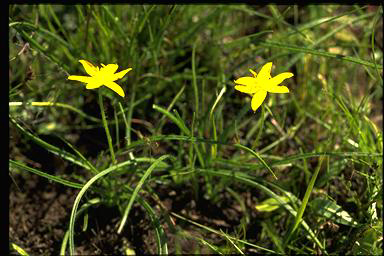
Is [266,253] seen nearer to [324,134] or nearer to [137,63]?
[324,134]

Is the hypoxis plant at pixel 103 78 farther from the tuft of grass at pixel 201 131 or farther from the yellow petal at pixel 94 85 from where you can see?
the tuft of grass at pixel 201 131

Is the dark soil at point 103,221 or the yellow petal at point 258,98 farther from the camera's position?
the dark soil at point 103,221

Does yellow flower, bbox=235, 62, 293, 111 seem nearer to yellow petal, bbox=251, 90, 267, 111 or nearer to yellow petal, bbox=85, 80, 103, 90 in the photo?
yellow petal, bbox=251, 90, 267, 111

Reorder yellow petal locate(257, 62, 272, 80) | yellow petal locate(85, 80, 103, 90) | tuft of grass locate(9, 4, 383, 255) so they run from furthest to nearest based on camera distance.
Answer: tuft of grass locate(9, 4, 383, 255)
yellow petal locate(257, 62, 272, 80)
yellow petal locate(85, 80, 103, 90)

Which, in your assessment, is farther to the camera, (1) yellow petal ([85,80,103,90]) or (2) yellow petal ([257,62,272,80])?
(2) yellow petal ([257,62,272,80])

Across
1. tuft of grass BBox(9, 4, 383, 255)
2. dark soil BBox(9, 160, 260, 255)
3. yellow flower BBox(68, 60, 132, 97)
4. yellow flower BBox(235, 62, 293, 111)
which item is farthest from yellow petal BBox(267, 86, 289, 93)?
dark soil BBox(9, 160, 260, 255)

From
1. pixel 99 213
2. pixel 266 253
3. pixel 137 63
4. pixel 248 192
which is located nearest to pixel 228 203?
pixel 248 192

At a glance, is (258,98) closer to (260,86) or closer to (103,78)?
(260,86)

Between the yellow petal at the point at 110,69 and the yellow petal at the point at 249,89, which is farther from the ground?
the yellow petal at the point at 110,69

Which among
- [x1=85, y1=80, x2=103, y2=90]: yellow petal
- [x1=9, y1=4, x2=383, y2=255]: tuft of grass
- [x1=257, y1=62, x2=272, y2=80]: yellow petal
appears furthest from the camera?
[x1=9, y1=4, x2=383, y2=255]: tuft of grass

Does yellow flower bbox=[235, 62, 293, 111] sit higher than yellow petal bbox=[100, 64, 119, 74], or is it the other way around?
yellow petal bbox=[100, 64, 119, 74]

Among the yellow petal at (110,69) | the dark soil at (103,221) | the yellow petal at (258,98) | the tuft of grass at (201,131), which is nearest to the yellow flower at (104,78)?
the yellow petal at (110,69)

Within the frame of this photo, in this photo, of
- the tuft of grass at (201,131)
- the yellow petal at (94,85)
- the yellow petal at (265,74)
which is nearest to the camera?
the yellow petal at (94,85)
